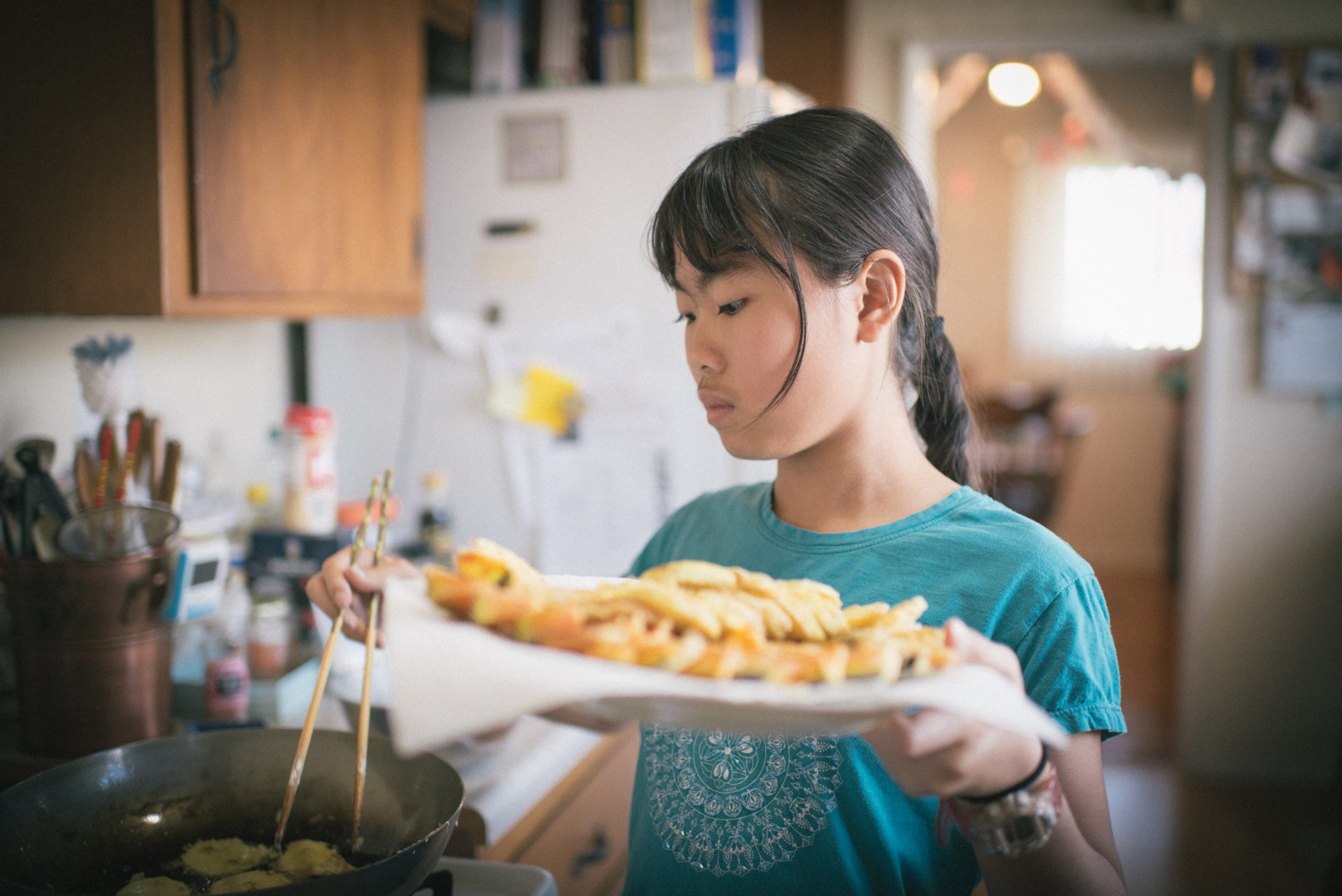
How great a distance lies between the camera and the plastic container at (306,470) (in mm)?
1748

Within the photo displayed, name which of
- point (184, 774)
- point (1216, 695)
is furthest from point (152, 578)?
point (1216, 695)

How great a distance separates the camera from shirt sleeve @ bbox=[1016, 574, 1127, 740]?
2.54 ft

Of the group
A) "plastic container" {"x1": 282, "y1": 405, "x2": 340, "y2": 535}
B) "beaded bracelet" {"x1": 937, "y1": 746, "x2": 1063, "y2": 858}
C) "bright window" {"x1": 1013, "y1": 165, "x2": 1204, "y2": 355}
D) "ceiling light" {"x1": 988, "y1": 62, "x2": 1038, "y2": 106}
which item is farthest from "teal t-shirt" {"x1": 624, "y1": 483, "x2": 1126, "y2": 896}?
"bright window" {"x1": 1013, "y1": 165, "x2": 1204, "y2": 355}

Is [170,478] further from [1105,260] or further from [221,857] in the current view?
[1105,260]

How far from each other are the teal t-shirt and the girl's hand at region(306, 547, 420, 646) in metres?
0.32

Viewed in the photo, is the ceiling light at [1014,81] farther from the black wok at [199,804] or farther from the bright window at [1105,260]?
the black wok at [199,804]

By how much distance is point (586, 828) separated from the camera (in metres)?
1.43

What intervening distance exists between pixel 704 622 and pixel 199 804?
647mm

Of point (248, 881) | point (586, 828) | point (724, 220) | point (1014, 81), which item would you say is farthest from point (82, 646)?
point (1014, 81)

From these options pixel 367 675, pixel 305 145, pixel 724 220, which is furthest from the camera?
pixel 305 145

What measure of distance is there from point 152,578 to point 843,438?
34.1 inches

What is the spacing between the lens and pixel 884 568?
0.90 meters

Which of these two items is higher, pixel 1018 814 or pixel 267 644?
pixel 1018 814

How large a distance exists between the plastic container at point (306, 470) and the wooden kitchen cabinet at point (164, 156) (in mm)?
235
